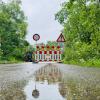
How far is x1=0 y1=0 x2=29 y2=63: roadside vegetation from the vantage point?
85438 mm

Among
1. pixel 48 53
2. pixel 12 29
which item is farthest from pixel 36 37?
pixel 12 29

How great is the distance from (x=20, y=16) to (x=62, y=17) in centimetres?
2964

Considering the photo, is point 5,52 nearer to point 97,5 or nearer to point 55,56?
point 97,5

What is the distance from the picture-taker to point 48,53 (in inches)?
683

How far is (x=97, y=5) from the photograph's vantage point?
44.5 metres

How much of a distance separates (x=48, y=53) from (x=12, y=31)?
232ft

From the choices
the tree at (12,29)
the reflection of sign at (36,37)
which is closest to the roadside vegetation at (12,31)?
the tree at (12,29)

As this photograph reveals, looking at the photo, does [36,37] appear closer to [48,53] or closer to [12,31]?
[48,53]

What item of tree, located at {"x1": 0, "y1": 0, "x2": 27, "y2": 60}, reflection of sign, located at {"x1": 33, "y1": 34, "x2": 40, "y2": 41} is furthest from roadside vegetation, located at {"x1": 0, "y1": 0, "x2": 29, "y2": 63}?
reflection of sign, located at {"x1": 33, "y1": 34, "x2": 40, "y2": 41}

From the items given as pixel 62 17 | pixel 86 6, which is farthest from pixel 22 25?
pixel 86 6

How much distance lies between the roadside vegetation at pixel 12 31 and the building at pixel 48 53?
62083mm

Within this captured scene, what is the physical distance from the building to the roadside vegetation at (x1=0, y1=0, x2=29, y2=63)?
6208 centimetres

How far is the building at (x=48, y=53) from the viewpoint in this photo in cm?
1697

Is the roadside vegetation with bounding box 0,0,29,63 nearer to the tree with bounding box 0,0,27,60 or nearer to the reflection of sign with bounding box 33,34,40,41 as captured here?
the tree with bounding box 0,0,27,60
